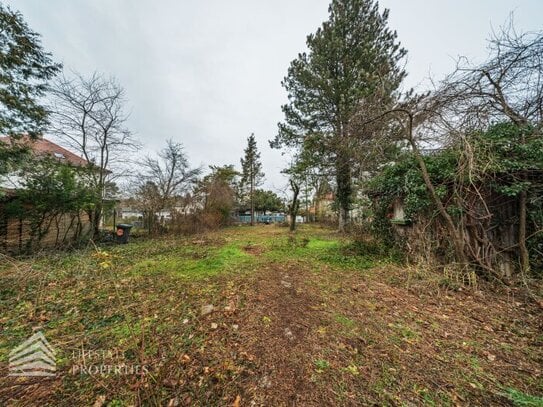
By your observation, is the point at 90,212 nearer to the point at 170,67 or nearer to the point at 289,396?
the point at 170,67

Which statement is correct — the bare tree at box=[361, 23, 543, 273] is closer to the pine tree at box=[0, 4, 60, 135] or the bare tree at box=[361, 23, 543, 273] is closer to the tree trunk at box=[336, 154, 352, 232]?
the tree trunk at box=[336, 154, 352, 232]

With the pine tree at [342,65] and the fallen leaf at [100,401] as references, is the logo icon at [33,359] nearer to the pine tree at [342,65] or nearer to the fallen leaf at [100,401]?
the fallen leaf at [100,401]

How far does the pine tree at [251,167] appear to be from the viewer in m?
25.3

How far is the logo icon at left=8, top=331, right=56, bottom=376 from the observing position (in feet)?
5.37

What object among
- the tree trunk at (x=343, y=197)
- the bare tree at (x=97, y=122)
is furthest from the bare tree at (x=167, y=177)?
the tree trunk at (x=343, y=197)

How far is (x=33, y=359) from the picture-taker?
1.79m

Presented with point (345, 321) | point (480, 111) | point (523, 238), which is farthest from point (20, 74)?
point (523, 238)

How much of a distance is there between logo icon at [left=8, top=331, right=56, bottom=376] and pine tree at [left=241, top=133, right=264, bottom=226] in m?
23.1

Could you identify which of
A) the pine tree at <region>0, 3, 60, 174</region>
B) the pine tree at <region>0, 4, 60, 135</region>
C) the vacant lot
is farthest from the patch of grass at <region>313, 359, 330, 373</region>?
the pine tree at <region>0, 4, 60, 135</region>

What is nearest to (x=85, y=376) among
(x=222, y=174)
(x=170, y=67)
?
(x=170, y=67)

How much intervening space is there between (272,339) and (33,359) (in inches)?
87.2

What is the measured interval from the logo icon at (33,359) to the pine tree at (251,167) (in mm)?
23073

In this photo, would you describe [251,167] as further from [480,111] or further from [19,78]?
[480,111]

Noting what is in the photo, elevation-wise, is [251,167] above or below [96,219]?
above
